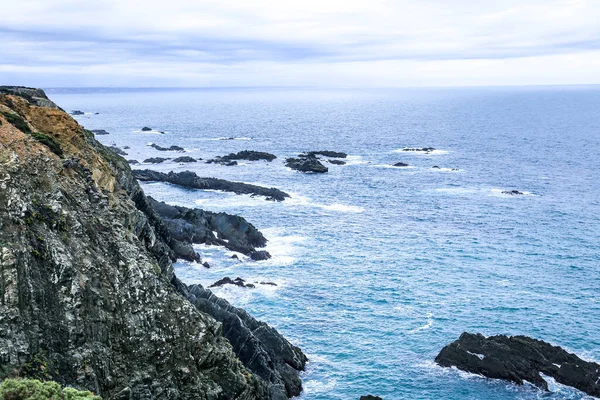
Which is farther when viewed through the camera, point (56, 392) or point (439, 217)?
point (439, 217)

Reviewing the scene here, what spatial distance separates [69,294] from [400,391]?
88.6 feet

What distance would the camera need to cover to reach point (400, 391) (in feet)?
144

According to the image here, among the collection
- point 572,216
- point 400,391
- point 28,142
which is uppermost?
point 28,142

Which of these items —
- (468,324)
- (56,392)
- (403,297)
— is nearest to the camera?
(56,392)

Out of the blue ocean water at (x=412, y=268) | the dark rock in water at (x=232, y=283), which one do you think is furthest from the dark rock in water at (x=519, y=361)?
the dark rock in water at (x=232, y=283)

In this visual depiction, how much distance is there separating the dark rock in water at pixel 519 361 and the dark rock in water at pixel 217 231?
31.2 meters

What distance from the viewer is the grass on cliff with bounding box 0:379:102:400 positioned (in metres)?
19.5

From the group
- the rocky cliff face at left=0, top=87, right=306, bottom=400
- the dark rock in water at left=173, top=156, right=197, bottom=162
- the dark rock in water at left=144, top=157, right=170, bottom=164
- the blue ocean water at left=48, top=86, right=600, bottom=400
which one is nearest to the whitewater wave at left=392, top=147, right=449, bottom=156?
the blue ocean water at left=48, top=86, right=600, bottom=400

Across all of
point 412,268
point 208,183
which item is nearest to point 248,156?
point 208,183

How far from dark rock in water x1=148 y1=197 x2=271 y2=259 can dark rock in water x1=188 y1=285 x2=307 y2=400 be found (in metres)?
25.1

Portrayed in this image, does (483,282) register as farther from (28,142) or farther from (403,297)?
(28,142)

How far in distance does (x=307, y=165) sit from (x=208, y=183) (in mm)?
28090

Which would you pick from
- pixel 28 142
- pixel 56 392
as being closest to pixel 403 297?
pixel 28 142

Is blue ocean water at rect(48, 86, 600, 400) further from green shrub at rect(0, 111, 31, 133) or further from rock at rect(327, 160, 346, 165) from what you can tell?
green shrub at rect(0, 111, 31, 133)
